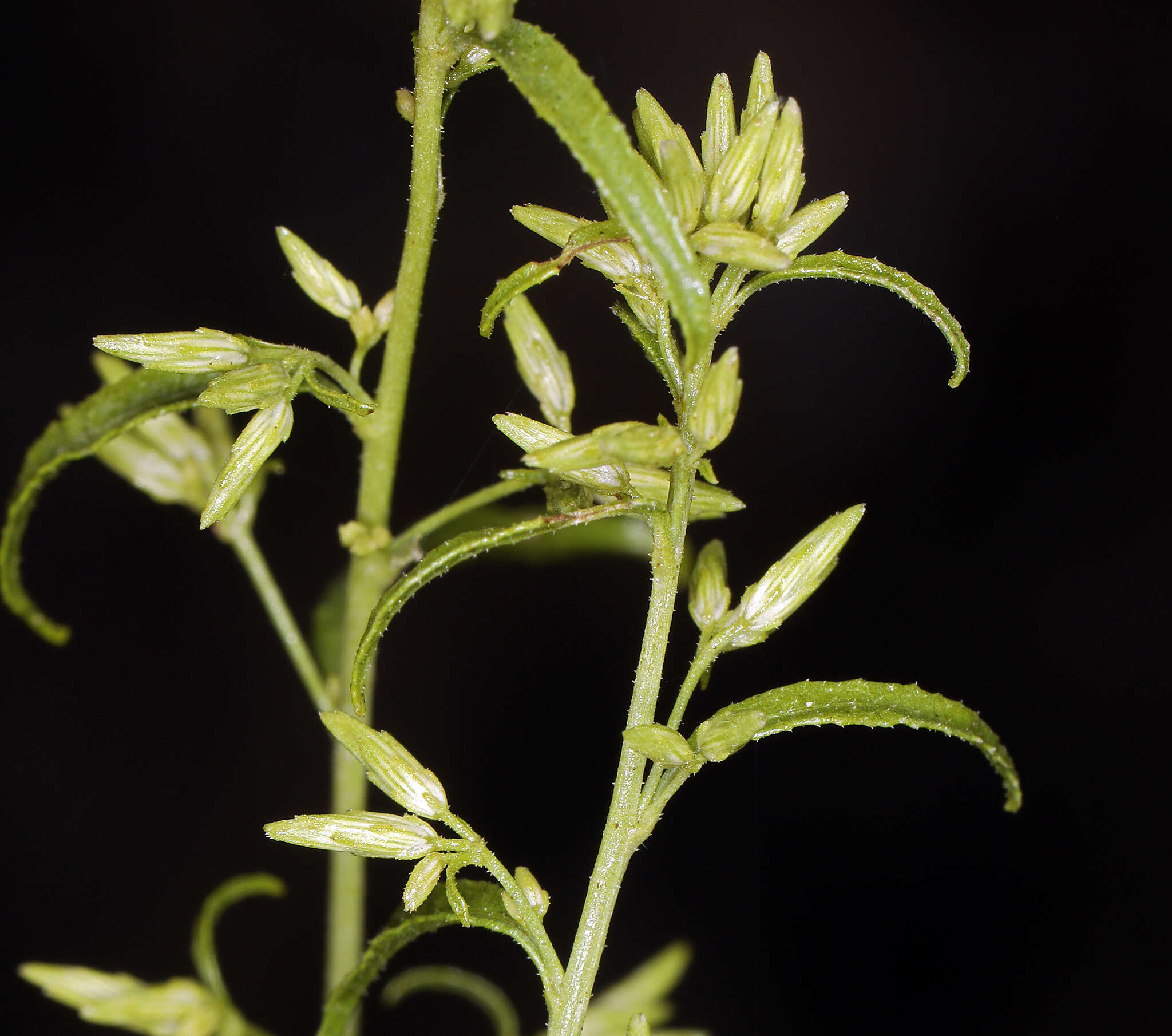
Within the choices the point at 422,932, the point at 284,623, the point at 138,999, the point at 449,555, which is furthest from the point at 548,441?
the point at 138,999

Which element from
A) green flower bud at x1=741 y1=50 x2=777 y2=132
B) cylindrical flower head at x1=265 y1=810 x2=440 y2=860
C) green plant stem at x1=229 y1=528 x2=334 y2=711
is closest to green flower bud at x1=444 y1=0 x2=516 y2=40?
green flower bud at x1=741 y1=50 x2=777 y2=132

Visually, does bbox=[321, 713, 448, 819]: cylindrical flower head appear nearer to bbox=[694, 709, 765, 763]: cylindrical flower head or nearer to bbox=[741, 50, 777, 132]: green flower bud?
bbox=[694, 709, 765, 763]: cylindrical flower head

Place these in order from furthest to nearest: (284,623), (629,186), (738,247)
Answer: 1. (284,623)
2. (738,247)
3. (629,186)

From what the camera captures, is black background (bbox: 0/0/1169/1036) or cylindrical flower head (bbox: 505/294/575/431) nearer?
cylindrical flower head (bbox: 505/294/575/431)

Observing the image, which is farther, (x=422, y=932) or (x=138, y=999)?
(x=138, y=999)

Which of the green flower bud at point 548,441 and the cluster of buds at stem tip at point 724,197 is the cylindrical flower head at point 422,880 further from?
the cluster of buds at stem tip at point 724,197

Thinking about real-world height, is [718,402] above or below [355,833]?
above

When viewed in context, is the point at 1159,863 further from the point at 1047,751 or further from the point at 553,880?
the point at 553,880

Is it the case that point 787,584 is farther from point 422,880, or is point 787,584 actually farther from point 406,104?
point 406,104
